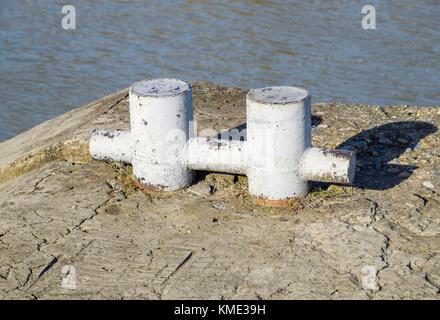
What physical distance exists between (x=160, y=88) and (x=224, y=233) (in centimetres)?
127

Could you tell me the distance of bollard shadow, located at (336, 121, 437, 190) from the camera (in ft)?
17.2

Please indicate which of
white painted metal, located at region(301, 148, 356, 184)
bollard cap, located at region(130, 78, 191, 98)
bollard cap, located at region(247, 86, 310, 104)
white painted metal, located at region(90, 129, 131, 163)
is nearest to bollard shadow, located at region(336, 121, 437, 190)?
white painted metal, located at region(301, 148, 356, 184)

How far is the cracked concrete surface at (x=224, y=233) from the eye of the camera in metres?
3.95

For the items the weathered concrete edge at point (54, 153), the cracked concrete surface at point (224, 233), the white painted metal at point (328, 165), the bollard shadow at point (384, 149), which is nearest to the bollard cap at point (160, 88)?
the cracked concrete surface at point (224, 233)

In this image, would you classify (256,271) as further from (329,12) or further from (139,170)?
(329,12)

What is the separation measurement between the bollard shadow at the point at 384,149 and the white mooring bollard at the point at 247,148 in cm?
64

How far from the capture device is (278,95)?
4.71 m

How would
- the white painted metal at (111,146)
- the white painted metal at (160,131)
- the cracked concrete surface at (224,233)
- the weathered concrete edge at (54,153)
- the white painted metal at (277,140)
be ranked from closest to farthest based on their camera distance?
the cracked concrete surface at (224,233), the white painted metal at (277,140), the white painted metal at (160,131), the white painted metal at (111,146), the weathered concrete edge at (54,153)

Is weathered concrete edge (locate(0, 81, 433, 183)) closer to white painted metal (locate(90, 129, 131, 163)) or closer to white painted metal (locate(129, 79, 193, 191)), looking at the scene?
white painted metal (locate(90, 129, 131, 163))

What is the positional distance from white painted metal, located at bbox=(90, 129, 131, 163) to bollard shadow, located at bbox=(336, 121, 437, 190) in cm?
189

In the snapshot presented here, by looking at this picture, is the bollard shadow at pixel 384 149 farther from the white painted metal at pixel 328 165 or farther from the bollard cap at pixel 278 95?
the bollard cap at pixel 278 95

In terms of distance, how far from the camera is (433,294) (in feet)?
12.4

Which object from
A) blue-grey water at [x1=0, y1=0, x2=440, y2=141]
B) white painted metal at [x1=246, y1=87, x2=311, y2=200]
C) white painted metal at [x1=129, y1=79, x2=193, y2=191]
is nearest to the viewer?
white painted metal at [x1=246, y1=87, x2=311, y2=200]

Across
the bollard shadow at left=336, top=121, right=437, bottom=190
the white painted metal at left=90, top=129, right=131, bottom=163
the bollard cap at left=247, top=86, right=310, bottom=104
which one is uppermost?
the bollard cap at left=247, top=86, right=310, bottom=104
